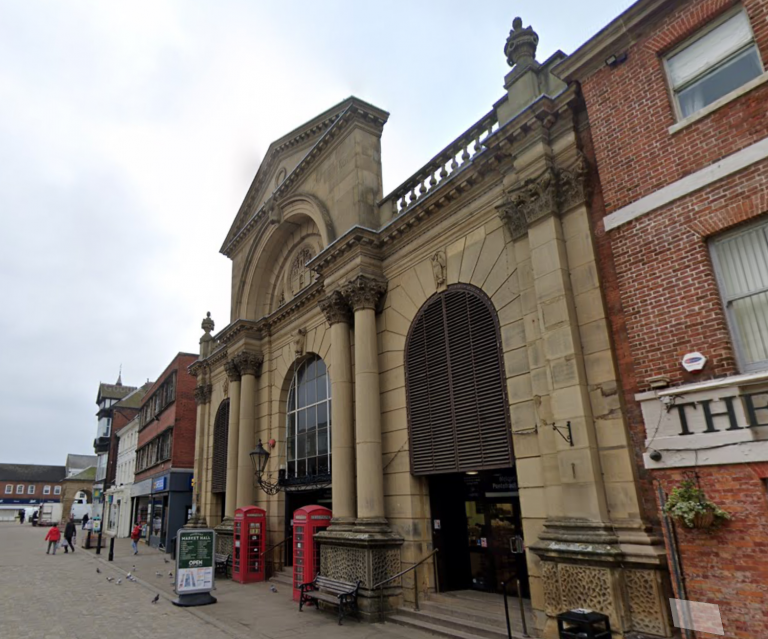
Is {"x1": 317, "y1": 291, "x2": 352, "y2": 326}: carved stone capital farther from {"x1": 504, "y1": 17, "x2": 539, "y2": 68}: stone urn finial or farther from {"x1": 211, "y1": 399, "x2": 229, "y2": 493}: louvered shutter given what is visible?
{"x1": 211, "y1": 399, "x2": 229, "y2": 493}: louvered shutter

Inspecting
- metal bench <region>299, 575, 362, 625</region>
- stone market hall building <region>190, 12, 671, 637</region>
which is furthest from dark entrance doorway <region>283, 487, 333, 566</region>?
metal bench <region>299, 575, 362, 625</region>

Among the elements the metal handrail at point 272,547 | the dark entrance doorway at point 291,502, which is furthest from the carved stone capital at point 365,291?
the metal handrail at point 272,547

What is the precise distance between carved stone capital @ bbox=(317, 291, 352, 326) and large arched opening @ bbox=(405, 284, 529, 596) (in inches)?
95.5

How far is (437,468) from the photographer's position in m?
11.7

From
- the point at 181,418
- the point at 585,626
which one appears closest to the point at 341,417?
the point at 585,626

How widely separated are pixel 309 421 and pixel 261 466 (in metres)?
2.07

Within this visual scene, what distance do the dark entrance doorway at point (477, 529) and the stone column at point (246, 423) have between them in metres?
9.21

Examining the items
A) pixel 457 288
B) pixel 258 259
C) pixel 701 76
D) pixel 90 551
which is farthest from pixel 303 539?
pixel 90 551

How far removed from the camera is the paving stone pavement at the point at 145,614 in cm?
1061

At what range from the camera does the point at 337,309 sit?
14.8 metres

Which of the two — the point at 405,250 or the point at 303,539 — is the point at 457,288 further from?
the point at 303,539

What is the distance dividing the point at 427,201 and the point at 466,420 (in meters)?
5.13

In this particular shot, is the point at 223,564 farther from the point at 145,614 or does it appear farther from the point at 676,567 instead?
the point at 676,567

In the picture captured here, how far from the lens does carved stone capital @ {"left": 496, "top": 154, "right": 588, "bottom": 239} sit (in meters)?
9.46
